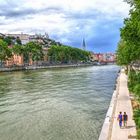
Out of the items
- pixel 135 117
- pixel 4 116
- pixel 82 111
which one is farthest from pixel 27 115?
pixel 135 117

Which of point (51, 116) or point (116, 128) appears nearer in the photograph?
point (116, 128)

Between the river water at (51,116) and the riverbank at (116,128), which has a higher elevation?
the riverbank at (116,128)

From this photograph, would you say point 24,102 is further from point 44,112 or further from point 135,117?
point 135,117

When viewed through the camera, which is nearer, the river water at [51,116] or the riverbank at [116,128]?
the riverbank at [116,128]

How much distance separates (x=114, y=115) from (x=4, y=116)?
44.9 ft

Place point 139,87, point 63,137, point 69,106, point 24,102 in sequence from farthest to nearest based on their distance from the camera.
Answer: point 24,102, point 69,106, point 63,137, point 139,87

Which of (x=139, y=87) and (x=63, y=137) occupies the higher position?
(x=139, y=87)

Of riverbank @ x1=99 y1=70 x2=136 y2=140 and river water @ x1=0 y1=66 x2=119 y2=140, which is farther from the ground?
riverbank @ x1=99 y1=70 x2=136 y2=140

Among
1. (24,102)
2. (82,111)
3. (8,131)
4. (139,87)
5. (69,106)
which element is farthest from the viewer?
(24,102)

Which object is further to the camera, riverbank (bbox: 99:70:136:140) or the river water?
the river water

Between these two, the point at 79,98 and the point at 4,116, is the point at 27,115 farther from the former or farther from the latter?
the point at 79,98

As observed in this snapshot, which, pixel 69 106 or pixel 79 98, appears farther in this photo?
pixel 79 98

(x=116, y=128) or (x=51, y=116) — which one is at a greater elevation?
(x=116, y=128)

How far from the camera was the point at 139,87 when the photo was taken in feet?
101
